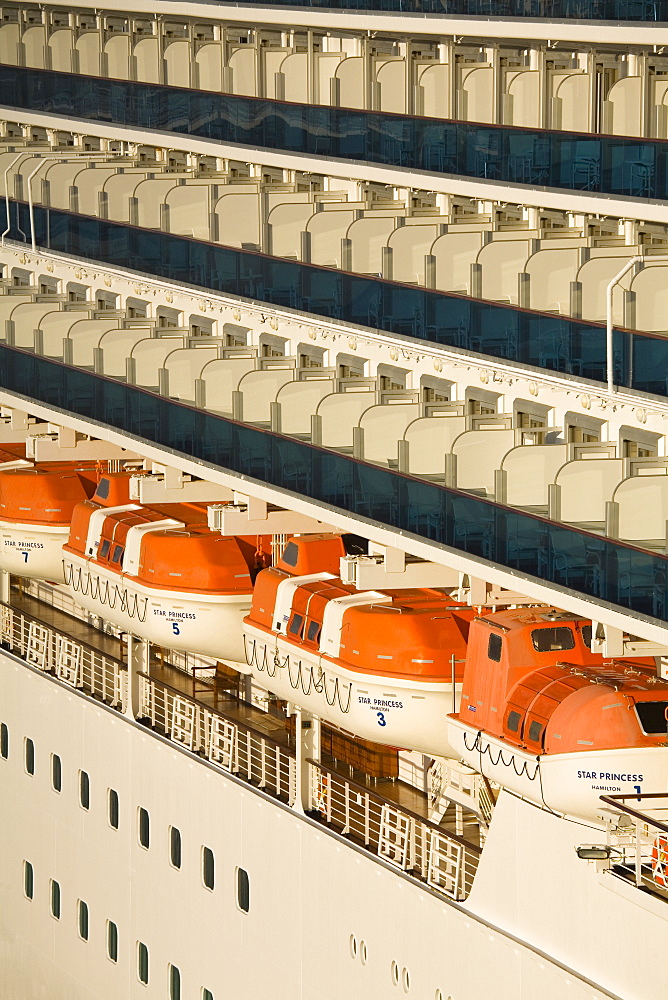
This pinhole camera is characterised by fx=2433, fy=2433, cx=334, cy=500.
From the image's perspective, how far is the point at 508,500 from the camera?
17172mm

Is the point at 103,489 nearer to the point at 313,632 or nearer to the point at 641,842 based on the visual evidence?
the point at 313,632

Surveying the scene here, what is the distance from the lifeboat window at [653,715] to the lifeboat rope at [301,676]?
3277 millimetres

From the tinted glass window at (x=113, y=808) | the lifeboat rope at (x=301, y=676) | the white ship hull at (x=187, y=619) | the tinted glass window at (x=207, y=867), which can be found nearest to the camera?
the lifeboat rope at (x=301, y=676)

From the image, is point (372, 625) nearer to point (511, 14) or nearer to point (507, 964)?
point (507, 964)

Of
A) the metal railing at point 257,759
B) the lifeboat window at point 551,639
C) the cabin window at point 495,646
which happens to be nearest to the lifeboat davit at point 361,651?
the metal railing at point 257,759

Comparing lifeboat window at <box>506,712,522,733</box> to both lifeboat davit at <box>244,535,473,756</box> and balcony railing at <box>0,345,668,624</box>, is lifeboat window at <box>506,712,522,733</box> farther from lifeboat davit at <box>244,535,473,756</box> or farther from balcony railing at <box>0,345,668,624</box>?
lifeboat davit at <box>244,535,473,756</box>

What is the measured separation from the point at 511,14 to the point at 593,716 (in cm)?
549

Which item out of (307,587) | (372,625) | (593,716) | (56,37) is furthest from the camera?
(56,37)

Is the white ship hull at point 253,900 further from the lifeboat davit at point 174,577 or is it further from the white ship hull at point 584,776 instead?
the lifeboat davit at point 174,577

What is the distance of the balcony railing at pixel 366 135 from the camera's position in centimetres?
1678

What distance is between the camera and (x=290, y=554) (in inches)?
816

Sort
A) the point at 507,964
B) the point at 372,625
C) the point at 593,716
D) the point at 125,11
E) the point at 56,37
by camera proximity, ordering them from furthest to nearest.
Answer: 1. the point at 56,37
2. the point at 125,11
3. the point at 372,625
4. the point at 507,964
5. the point at 593,716

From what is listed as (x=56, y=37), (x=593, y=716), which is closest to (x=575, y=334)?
(x=593, y=716)

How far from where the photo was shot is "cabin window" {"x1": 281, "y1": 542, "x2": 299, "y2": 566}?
20641mm
